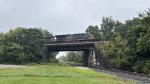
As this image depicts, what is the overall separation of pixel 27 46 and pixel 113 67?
90.1 feet

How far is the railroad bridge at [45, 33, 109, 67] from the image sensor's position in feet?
339

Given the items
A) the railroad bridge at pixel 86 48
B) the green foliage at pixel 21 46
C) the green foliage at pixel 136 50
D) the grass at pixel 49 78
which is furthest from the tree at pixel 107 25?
the grass at pixel 49 78

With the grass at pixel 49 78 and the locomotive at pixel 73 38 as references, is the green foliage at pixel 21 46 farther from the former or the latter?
the grass at pixel 49 78

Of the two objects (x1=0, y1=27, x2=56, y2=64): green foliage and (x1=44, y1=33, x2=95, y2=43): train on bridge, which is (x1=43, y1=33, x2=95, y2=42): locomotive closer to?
(x1=44, y1=33, x2=95, y2=43): train on bridge

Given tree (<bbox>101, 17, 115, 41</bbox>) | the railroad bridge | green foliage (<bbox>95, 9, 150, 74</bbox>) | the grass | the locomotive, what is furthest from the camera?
tree (<bbox>101, 17, 115, 41</bbox>)

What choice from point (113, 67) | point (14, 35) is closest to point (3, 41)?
point (14, 35)

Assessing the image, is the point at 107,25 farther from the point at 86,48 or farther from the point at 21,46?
the point at 21,46

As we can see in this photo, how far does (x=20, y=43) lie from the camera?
104625mm

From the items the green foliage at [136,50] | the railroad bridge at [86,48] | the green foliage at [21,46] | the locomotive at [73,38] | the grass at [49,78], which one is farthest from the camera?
the locomotive at [73,38]

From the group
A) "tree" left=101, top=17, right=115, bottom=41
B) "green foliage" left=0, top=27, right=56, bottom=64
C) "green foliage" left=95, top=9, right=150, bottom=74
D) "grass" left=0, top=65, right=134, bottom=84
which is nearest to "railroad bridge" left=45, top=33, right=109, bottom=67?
"green foliage" left=95, top=9, right=150, bottom=74

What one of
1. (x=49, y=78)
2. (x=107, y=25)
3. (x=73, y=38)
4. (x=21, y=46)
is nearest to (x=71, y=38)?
(x=73, y=38)

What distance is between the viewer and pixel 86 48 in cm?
11288

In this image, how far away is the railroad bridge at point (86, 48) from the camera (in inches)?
4063

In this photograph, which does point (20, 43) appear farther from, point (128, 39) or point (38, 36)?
point (128, 39)
